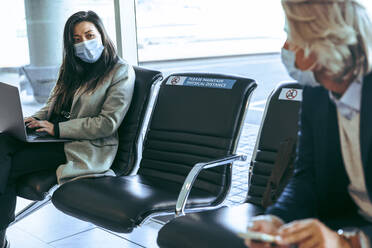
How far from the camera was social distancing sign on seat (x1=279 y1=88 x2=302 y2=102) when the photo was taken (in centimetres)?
224

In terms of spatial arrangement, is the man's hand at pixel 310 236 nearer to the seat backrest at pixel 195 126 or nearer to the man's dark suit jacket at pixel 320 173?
the man's dark suit jacket at pixel 320 173

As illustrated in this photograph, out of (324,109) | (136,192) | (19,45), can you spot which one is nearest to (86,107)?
(136,192)

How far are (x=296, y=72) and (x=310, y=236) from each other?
1.28 feet

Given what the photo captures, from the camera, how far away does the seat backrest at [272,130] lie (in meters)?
2.24

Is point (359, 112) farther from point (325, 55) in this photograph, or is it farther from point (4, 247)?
point (4, 247)

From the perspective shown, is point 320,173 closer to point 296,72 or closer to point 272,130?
point 296,72

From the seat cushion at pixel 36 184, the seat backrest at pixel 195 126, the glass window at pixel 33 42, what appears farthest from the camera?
the glass window at pixel 33 42

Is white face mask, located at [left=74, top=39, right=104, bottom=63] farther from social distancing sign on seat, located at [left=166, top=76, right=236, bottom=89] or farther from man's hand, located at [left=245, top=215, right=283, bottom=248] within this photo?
man's hand, located at [left=245, top=215, right=283, bottom=248]

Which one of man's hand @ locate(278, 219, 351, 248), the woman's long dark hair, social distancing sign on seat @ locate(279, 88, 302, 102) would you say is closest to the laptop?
the woman's long dark hair

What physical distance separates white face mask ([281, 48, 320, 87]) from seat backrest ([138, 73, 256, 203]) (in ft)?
3.61

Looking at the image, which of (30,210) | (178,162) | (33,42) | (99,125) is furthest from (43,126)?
(33,42)

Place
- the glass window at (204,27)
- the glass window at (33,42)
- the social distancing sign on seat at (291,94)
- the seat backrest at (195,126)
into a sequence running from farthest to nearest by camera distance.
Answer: the glass window at (33,42)
the glass window at (204,27)
the seat backrest at (195,126)
the social distancing sign on seat at (291,94)

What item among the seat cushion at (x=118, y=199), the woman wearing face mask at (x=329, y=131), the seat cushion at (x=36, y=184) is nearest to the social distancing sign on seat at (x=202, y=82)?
the seat cushion at (x=118, y=199)

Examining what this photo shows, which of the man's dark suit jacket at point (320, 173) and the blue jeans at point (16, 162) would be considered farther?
the blue jeans at point (16, 162)
